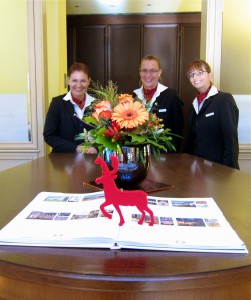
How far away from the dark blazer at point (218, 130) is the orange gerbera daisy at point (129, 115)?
1328 mm

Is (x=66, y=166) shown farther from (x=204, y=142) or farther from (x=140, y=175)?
(x=204, y=142)

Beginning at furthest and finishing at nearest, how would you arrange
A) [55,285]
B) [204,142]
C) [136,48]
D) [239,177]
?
1. [136,48]
2. [204,142]
3. [239,177]
4. [55,285]

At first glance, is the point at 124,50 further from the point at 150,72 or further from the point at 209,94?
the point at 209,94

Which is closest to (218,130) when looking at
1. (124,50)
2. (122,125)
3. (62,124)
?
(62,124)

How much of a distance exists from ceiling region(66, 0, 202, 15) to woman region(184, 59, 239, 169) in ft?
7.90

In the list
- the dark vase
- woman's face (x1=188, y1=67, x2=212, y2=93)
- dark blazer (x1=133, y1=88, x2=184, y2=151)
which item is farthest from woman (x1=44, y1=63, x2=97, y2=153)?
the dark vase

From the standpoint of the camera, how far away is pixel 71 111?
2662mm

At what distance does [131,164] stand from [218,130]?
1345mm

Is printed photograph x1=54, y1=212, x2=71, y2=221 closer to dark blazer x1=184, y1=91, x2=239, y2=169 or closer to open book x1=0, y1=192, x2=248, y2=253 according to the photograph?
open book x1=0, y1=192, x2=248, y2=253

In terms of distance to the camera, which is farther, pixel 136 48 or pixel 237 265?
pixel 136 48

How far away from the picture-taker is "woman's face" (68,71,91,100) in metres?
2.62

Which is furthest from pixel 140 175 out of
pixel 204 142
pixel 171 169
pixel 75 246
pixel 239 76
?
pixel 239 76

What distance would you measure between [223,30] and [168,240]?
2.79m

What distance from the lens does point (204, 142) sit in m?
2.51
